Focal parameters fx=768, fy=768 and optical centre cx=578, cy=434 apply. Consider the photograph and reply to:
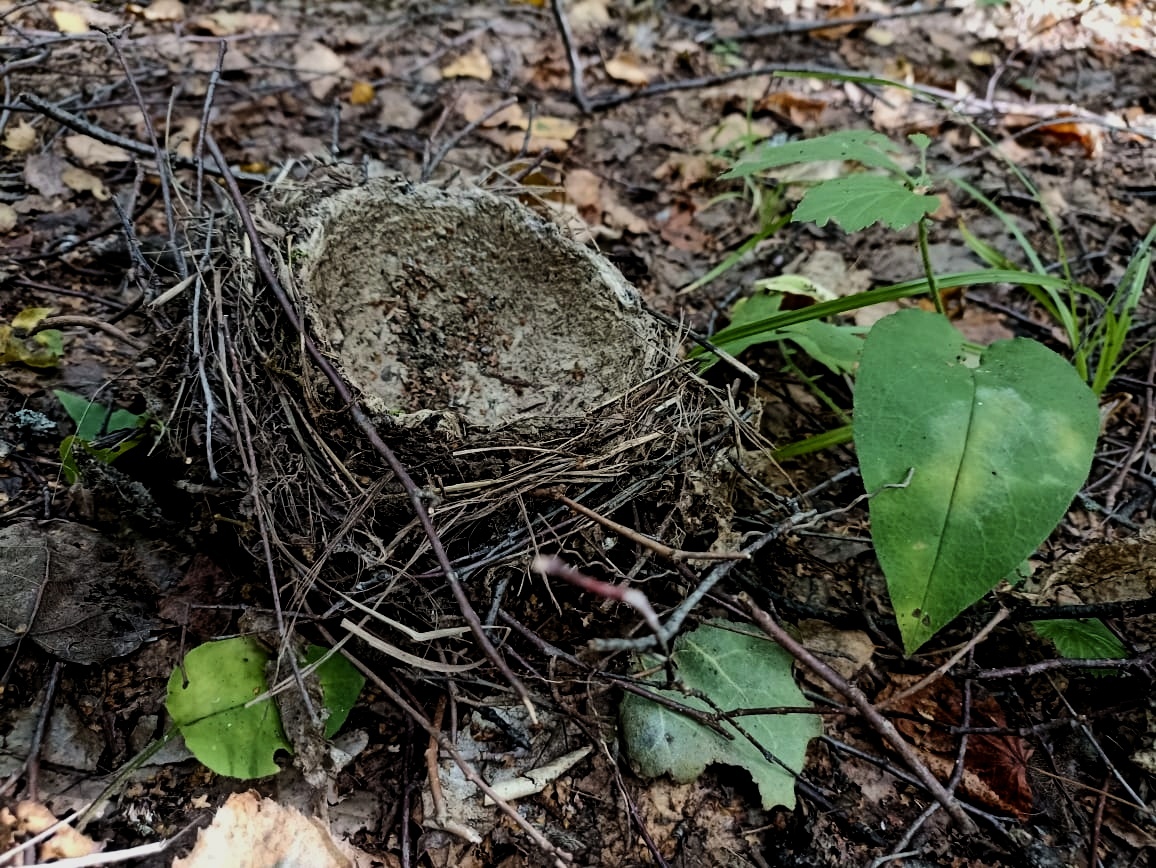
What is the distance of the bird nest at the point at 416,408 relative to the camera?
1.41 m

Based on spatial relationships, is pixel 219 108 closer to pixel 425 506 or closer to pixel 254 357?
pixel 254 357

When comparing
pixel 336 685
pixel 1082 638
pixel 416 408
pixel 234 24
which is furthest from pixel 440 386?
pixel 234 24

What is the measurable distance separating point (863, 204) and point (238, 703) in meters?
1.50

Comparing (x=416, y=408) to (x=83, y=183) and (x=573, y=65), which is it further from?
(x=573, y=65)

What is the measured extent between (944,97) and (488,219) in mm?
2098

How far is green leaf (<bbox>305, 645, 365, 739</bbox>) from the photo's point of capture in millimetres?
1355

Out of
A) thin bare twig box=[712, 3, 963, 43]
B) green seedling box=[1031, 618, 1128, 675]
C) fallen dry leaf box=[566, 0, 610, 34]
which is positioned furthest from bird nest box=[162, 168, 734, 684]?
thin bare twig box=[712, 3, 963, 43]

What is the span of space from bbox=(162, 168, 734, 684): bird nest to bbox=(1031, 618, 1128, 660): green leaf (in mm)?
702

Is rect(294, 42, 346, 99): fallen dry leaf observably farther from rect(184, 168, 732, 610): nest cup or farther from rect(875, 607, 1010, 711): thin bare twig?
rect(875, 607, 1010, 711): thin bare twig

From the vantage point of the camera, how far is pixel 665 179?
283 cm

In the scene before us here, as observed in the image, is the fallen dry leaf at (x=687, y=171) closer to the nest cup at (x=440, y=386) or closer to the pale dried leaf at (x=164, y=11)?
the nest cup at (x=440, y=386)

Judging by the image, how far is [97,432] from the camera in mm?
1654

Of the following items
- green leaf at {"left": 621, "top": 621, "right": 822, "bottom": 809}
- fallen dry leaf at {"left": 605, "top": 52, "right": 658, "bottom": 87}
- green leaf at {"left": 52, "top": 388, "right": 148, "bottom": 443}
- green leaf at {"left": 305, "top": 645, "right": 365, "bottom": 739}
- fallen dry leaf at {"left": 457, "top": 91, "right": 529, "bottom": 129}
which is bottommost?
green leaf at {"left": 621, "top": 621, "right": 822, "bottom": 809}

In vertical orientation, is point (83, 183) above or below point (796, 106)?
below
